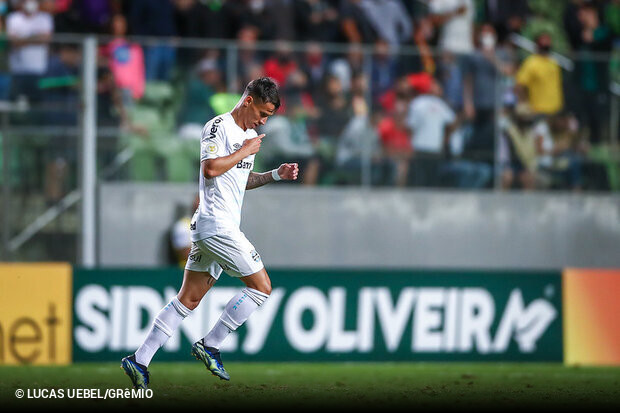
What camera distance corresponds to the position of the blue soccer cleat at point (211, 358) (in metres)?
9.96

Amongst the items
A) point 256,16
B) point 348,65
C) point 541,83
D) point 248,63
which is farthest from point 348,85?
point 541,83

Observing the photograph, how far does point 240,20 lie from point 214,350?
28.4 ft

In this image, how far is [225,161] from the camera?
9633mm

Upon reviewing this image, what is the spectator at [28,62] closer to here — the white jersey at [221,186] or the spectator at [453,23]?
the spectator at [453,23]

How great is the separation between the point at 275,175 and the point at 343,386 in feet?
8.82

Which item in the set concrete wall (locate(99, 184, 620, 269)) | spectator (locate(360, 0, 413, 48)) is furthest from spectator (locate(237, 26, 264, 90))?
spectator (locate(360, 0, 413, 48))

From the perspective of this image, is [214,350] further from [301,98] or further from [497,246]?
[497,246]

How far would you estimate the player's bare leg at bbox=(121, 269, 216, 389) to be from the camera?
32.8 ft

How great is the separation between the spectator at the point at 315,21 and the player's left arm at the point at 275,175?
26.0 feet

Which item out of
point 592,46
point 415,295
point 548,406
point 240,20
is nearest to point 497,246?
point 415,295

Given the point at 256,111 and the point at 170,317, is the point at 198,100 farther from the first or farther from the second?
the point at 170,317

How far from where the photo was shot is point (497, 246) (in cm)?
1805

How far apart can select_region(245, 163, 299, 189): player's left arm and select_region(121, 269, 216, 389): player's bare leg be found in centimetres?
91

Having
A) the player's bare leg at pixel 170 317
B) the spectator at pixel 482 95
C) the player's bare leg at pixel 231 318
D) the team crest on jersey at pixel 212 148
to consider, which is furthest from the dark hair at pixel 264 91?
the spectator at pixel 482 95
